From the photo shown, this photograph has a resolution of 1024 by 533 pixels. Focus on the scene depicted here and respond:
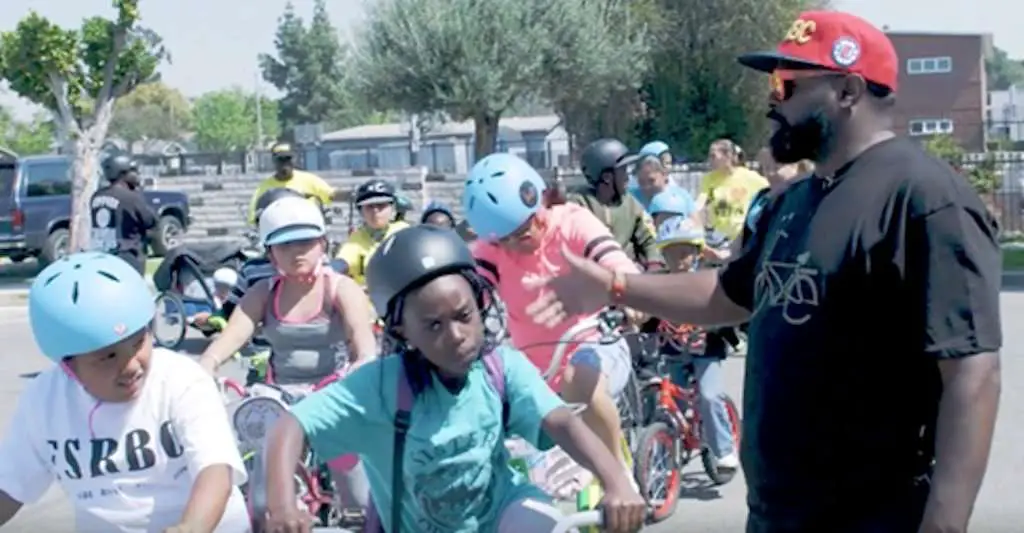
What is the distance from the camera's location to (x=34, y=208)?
91.9ft

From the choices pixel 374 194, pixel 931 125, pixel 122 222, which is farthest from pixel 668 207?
pixel 931 125

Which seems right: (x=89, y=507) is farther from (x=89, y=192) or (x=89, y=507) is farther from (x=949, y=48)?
(x=949, y=48)

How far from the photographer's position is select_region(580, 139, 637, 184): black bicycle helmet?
10.3 metres

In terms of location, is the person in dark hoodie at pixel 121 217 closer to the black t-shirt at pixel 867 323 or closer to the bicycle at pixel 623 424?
the bicycle at pixel 623 424

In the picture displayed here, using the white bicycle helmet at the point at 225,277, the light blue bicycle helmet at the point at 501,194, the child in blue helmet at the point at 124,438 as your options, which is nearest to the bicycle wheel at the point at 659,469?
the light blue bicycle helmet at the point at 501,194

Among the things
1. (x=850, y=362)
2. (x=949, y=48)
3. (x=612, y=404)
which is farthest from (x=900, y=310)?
(x=949, y=48)

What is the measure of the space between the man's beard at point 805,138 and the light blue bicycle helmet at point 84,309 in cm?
157

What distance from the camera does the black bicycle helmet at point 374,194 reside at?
10453mm

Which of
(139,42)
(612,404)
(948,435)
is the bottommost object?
(612,404)

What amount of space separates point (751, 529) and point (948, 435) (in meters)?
0.62

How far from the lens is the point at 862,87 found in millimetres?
3496

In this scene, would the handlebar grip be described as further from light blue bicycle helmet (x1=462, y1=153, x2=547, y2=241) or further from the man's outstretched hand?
the man's outstretched hand

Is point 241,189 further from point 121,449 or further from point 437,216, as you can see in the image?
point 121,449

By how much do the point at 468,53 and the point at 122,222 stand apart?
81.3 feet
